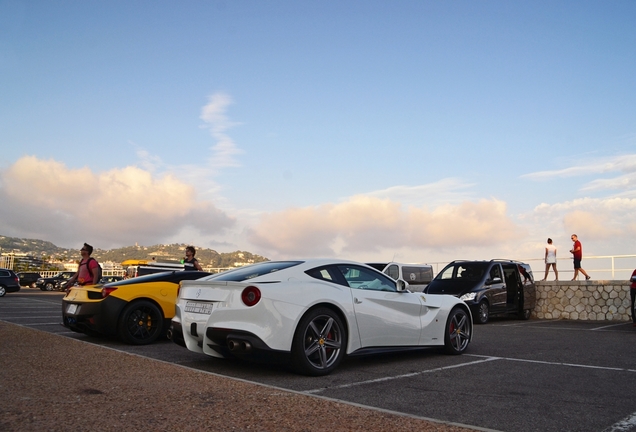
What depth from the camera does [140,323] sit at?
10.1 meters

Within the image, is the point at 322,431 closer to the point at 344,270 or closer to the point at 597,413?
the point at 597,413

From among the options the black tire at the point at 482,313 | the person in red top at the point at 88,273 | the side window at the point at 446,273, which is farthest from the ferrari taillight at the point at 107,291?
the side window at the point at 446,273

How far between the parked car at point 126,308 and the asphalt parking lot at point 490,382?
0.35m

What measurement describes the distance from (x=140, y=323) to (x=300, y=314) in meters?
4.41

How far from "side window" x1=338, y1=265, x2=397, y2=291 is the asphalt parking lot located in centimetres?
105

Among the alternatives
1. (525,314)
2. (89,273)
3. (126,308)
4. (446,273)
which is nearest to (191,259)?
(89,273)

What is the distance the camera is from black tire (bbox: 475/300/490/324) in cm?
1580

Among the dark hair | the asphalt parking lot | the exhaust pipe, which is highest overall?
the dark hair

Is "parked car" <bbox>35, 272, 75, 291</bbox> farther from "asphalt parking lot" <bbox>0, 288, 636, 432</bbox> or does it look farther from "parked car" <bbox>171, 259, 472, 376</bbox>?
"parked car" <bbox>171, 259, 472, 376</bbox>

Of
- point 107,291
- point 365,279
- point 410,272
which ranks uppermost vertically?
point 410,272

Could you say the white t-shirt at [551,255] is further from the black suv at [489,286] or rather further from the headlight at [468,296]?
the headlight at [468,296]

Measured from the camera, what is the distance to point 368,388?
20.5 ft

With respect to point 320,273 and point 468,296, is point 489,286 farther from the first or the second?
point 320,273

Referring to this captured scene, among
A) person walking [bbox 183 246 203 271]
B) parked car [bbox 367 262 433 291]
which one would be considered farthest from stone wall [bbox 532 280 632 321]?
person walking [bbox 183 246 203 271]
